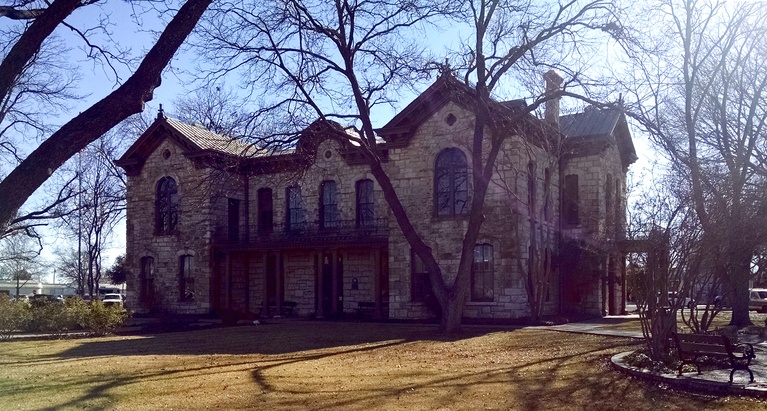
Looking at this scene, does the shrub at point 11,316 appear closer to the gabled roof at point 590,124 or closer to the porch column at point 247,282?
the porch column at point 247,282

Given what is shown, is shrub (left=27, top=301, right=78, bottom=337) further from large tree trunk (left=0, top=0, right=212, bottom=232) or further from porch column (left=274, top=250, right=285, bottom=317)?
large tree trunk (left=0, top=0, right=212, bottom=232)

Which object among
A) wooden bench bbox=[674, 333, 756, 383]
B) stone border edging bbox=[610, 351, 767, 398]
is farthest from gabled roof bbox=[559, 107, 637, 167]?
stone border edging bbox=[610, 351, 767, 398]

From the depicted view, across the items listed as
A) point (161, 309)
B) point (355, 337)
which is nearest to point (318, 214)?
point (161, 309)

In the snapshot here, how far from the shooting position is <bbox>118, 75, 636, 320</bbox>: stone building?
2580cm

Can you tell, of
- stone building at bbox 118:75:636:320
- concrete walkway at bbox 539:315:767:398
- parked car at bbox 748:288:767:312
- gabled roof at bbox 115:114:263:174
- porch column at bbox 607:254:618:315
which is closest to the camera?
concrete walkway at bbox 539:315:767:398

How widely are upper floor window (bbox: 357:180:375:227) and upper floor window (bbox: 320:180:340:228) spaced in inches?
45.6

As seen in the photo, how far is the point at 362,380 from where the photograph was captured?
11.9 metres

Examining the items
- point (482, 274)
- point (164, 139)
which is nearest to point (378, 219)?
point (482, 274)

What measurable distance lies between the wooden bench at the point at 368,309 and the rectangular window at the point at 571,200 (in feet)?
28.7

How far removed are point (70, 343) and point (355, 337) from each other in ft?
26.4

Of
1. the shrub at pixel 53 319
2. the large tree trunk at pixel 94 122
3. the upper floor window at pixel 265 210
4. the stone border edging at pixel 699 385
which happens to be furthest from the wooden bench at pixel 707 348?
the upper floor window at pixel 265 210

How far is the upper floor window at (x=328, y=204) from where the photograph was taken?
101ft

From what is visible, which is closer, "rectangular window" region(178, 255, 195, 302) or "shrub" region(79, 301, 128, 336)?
"shrub" region(79, 301, 128, 336)

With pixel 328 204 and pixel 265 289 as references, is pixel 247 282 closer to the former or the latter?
pixel 265 289
